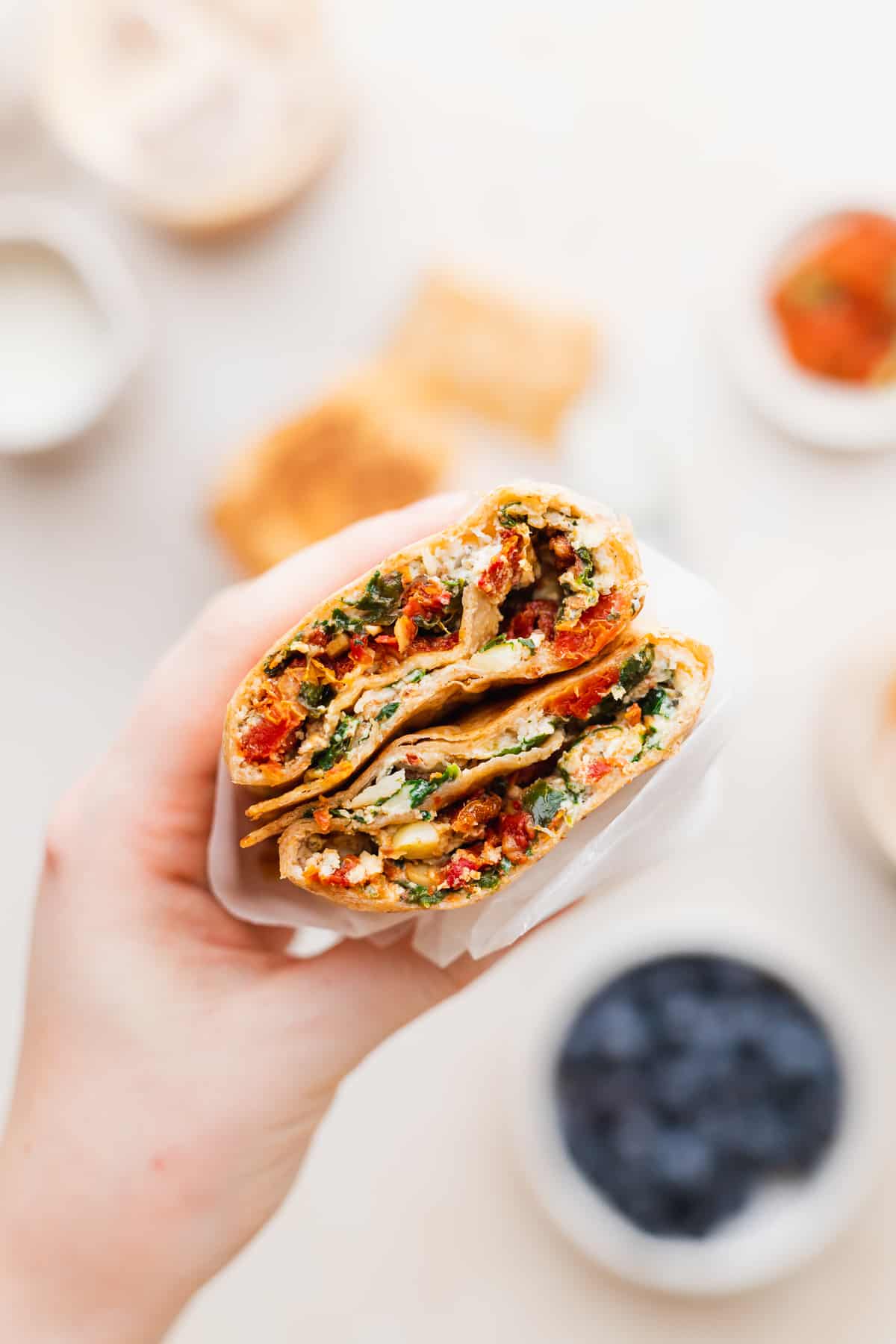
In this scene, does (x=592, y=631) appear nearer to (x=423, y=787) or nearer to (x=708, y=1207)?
(x=423, y=787)

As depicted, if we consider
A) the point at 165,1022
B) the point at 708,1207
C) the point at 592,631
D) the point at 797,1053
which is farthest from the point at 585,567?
the point at 708,1207

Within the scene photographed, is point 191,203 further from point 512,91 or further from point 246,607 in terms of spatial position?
point 246,607

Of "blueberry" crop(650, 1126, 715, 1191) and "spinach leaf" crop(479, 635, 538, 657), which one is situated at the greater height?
"spinach leaf" crop(479, 635, 538, 657)

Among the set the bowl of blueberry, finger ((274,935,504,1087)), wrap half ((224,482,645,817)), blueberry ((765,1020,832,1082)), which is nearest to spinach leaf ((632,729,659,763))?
wrap half ((224,482,645,817))

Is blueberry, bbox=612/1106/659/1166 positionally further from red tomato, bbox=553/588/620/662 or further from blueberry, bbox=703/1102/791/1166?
red tomato, bbox=553/588/620/662

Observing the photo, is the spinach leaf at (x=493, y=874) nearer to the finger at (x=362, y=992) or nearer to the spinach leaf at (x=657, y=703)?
the spinach leaf at (x=657, y=703)

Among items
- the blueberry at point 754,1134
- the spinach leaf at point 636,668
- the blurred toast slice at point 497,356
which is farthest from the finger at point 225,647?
the blueberry at point 754,1134
